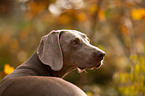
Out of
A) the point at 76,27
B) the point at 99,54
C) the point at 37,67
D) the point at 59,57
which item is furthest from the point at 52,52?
the point at 76,27

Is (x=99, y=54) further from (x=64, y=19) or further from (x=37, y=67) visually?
(x=64, y=19)

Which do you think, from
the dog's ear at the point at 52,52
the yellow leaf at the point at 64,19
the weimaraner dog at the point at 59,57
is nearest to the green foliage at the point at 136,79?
the weimaraner dog at the point at 59,57

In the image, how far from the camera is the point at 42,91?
5.14ft

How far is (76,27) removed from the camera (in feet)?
25.2

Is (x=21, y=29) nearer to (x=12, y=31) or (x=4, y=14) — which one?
(x=12, y=31)

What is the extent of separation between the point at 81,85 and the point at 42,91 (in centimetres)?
439

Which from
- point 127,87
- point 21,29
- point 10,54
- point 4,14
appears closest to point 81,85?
point 127,87

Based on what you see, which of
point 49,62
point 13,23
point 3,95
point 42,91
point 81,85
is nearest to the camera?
point 42,91

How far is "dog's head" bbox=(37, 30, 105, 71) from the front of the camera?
2.15 metres

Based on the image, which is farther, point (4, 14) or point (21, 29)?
point (4, 14)

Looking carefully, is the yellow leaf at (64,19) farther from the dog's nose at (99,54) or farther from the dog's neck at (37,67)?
the dog's nose at (99,54)

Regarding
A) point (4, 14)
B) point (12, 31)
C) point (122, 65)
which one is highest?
point (4, 14)

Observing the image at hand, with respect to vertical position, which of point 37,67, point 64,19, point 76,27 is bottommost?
point 76,27

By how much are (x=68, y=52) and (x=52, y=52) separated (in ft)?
0.57
